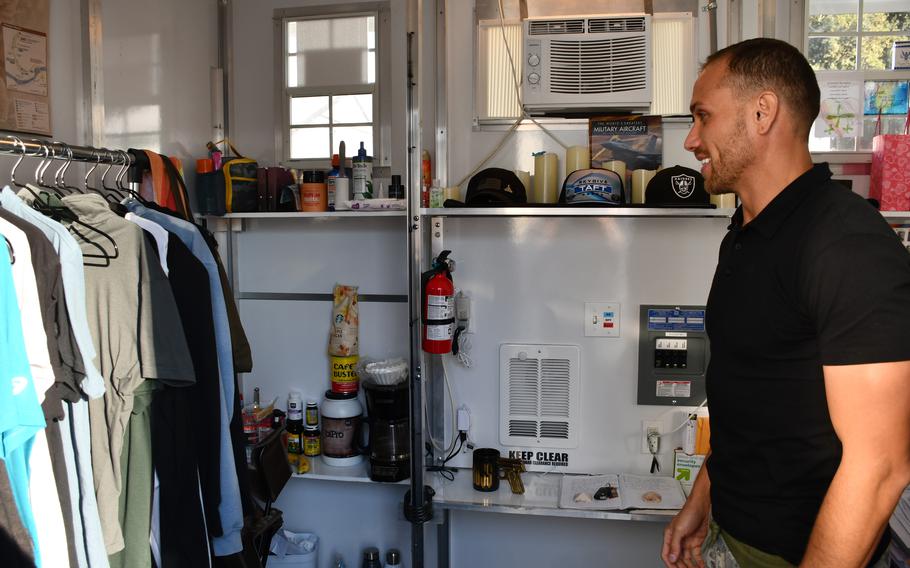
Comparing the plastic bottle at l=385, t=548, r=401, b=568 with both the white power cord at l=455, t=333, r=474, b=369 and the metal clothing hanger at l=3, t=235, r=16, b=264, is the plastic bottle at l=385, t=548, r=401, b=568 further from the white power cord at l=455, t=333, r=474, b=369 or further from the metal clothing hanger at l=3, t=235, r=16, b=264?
the metal clothing hanger at l=3, t=235, r=16, b=264

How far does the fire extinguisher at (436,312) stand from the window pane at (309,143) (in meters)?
0.76

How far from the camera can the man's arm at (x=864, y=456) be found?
1.06 m

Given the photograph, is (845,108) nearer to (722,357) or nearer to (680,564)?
(722,357)

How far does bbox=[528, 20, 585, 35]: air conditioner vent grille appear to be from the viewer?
242cm

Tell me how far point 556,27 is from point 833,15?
0.99 meters

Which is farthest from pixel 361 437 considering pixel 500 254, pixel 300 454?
pixel 500 254

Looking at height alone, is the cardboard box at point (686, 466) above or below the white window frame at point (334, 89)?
below

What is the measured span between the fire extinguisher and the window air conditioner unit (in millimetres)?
722

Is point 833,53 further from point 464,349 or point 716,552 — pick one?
point 716,552

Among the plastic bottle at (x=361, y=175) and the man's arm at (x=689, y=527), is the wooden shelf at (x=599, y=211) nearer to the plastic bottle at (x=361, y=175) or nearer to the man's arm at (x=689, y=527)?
the plastic bottle at (x=361, y=175)

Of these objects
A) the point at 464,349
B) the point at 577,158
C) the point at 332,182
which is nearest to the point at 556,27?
the point at 577,158

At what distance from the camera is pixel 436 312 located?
240 cm

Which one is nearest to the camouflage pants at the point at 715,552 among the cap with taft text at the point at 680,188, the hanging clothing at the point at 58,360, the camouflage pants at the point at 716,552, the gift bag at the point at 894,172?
the camouflage pants at the point at 716,552

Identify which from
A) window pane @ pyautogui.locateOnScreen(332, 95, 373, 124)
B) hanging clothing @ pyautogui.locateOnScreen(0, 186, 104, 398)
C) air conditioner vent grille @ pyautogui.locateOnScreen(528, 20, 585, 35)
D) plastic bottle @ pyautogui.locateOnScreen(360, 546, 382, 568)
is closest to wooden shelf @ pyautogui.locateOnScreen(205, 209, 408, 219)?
window pane @ pyautogui.locateOnScreen(332, 95, 373, 124)
